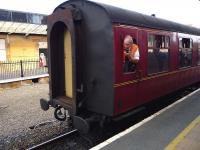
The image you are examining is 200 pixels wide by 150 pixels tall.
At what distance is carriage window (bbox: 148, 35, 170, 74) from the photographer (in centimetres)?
737

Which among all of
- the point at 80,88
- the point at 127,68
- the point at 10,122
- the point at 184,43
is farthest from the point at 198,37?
the point at 10,122

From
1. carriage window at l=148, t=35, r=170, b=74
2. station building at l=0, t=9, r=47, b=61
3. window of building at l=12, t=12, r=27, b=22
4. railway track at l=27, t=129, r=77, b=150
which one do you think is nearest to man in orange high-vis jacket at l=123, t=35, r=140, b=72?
carriage window at l=148, t=35, r=170, b=74

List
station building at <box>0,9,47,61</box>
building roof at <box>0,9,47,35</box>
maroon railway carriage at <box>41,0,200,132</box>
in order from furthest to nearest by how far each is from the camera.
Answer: station building at <box>0,9,47,61</box>
building roof at <box>0,9,47,35</box>
maroon railway carriage at <box>41,0,200,132</box>

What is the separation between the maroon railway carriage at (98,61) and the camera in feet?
19.3

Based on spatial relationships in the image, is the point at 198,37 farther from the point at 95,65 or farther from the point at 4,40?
the point at 4,40

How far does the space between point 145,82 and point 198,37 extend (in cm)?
581

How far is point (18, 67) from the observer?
18.3 meters

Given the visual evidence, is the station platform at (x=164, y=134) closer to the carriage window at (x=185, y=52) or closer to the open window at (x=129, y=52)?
the open window at (x=129, y=52)

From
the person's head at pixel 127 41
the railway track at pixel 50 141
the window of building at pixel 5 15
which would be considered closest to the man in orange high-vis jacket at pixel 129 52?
the person's head at pixel 127 41

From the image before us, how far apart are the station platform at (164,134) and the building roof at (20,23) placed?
1647 cm

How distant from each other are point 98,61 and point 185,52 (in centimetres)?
520

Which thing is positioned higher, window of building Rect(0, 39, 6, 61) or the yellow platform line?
window of building Rect(0, 39, 6, 61)

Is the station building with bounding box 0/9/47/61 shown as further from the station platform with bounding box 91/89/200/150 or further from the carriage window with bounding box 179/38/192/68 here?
the station platform with bounding box 91/89/200/150

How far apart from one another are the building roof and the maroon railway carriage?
15.3m
